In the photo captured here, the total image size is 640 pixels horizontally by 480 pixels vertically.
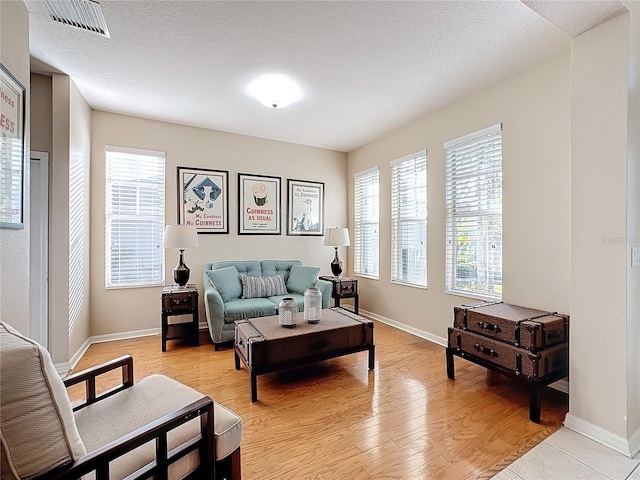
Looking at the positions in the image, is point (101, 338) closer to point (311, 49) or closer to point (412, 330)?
point (412, 330)

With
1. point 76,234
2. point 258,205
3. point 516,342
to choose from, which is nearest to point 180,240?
point 76,234

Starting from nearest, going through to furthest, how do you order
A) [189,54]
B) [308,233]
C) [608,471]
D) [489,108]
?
1. [608,471]
2. [189,54]
3. [489,108]
4. [308,233]

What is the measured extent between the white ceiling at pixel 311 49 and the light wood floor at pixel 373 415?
8.24ft

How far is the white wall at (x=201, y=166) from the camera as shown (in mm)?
3715

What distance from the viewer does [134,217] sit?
154 inches

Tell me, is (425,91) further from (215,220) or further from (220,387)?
(220,387)

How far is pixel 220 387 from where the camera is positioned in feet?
8.45

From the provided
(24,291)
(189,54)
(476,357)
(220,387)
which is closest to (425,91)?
(189,54)

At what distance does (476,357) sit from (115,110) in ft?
15.0

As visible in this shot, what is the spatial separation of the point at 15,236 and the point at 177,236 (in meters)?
1.69

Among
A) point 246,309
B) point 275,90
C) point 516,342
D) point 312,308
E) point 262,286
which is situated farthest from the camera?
point 262,286

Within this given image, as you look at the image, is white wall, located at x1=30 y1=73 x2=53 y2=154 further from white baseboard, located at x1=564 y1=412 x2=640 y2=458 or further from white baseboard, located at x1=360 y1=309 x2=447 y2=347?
white baseboard, located at x1=564 y1=412 x2=640 y2=458

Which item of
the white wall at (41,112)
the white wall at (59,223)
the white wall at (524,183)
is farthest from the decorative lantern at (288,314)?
the white wall at (41,112)

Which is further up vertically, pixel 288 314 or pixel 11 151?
pixel 11 151
